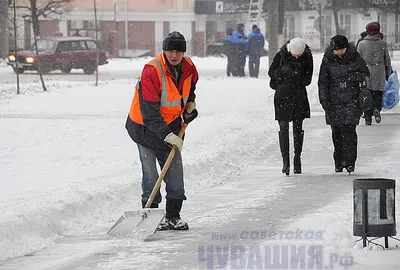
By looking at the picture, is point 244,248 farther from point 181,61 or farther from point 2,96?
point 2,96

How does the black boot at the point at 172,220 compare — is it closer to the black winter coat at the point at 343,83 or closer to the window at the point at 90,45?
the black winter coat at the point at 343,83

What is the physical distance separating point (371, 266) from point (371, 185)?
72 centimetres

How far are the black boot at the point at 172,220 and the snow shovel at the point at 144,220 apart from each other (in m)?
0.18

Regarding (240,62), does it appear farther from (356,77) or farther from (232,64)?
(356,77)

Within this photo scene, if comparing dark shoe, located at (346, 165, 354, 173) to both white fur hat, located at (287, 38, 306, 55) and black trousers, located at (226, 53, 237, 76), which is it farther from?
black trousers, located at (226, 53, 237, 76)

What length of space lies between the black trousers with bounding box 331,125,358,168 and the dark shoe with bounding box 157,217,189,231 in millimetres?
4077

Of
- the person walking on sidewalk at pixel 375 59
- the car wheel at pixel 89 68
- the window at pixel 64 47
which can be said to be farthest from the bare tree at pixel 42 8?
the person walking on sidewalk at pixel 375 59

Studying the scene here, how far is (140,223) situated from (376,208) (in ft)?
6.66

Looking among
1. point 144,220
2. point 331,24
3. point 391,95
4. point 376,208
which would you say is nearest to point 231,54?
point 391,95

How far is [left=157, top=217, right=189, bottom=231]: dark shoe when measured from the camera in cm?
910

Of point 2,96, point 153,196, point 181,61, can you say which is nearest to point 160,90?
point 181,61

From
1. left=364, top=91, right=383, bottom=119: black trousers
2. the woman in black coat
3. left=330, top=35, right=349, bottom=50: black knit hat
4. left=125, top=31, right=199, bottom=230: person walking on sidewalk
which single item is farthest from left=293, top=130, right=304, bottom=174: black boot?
left=364, top=91, right=383, bottom=119: black trousers

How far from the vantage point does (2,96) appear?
25.6 metres

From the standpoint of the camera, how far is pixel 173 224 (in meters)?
9.13
